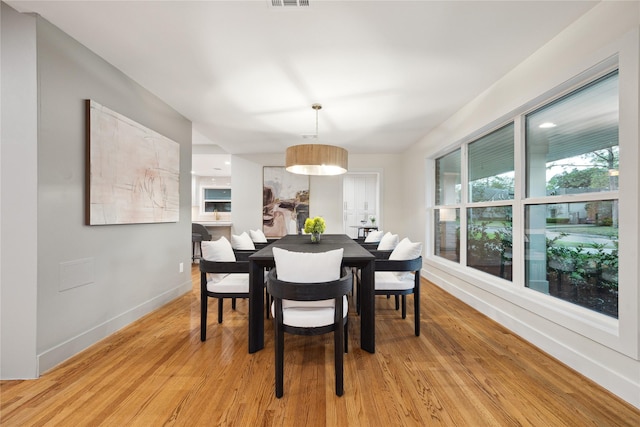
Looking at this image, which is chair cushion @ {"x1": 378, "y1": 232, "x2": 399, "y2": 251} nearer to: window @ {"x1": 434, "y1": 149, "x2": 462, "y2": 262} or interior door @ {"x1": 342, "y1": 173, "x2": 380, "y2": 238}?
window @ {"x1": 434, "y1": 149, "x2": 462, "y2": 262}

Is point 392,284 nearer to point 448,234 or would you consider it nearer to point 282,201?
point 448,234

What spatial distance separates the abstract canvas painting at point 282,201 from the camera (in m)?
6.34

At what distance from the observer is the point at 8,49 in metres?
1.84

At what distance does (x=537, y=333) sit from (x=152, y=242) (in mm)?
3851

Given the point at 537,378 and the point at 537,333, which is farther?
the point at 537,333

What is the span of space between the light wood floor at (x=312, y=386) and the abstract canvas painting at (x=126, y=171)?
116 cm

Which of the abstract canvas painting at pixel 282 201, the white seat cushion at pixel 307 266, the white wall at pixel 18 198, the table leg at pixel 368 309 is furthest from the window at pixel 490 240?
the white wall at pixel 18 198

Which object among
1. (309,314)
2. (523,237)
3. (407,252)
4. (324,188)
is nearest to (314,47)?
(407,252)

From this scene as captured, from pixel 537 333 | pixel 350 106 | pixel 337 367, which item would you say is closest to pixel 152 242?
pixel 337 367

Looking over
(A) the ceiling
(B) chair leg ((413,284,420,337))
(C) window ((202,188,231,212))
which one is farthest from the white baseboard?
(C) window ((202,188,231,212))

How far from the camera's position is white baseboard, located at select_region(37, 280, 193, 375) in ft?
6.36

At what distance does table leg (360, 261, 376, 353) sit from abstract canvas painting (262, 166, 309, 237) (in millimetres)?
4184

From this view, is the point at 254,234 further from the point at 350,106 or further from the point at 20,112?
the point at 20,112

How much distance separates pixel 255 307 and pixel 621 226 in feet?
8.14
